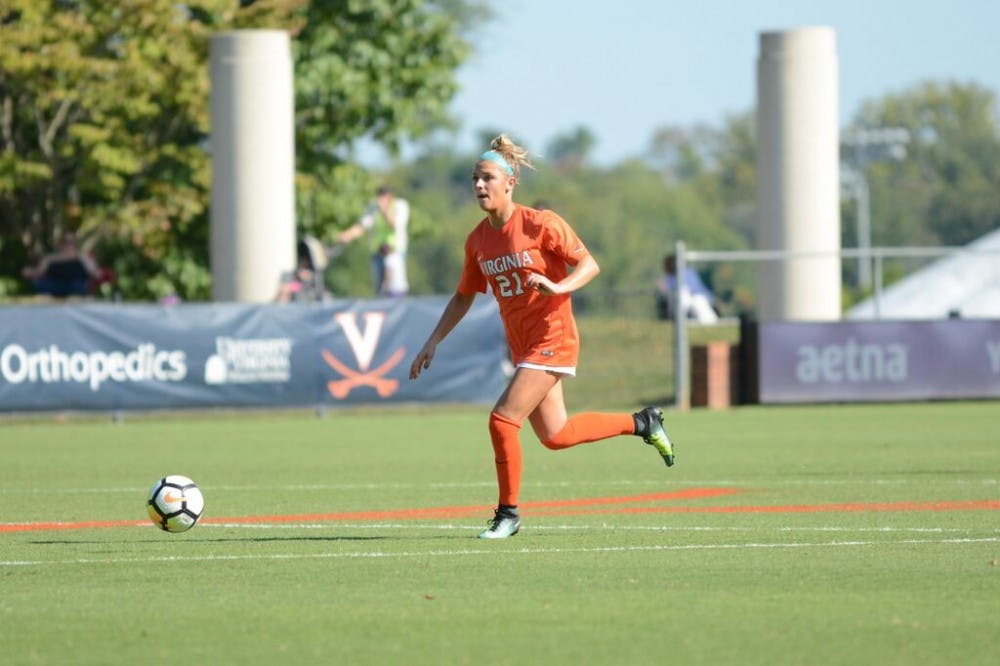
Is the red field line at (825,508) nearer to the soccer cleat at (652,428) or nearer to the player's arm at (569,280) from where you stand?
the soccer cleat at (652,428)

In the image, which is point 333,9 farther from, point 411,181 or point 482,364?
point 411,181

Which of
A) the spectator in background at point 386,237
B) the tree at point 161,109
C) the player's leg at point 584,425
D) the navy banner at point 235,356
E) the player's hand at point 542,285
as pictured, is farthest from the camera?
the tree at point 161,109

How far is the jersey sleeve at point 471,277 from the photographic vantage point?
11.6m

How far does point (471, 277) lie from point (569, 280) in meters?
0.97

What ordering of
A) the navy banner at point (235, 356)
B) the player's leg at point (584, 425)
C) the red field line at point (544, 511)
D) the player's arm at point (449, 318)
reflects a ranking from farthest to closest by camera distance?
the navy banner at point (235, 356)
the red field line at point (544, 511)
the player's arm at point (449, 318)
the player's leg at point (584, 425)

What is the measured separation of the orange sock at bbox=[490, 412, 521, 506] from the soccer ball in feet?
6.05

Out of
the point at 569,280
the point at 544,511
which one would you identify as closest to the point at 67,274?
the point at 544,511

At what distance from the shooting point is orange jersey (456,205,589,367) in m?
11.3

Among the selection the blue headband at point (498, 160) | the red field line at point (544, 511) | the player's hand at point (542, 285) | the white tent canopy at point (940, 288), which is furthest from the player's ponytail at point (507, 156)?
the white tent canopy at point (940, 288)

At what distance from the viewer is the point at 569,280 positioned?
36.2ft

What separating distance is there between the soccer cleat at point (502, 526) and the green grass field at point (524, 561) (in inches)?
6.6

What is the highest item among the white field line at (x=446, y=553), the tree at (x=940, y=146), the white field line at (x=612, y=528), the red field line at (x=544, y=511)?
the tree at (x=940, y=146)

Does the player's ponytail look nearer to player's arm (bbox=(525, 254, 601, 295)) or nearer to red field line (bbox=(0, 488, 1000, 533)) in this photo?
player's arm (bbox=(525, 254, 601, 295))

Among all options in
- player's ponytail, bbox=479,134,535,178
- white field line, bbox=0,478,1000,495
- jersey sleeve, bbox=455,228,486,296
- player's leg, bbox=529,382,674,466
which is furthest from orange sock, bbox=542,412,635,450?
white field line, bbox=0,478,1000,495
